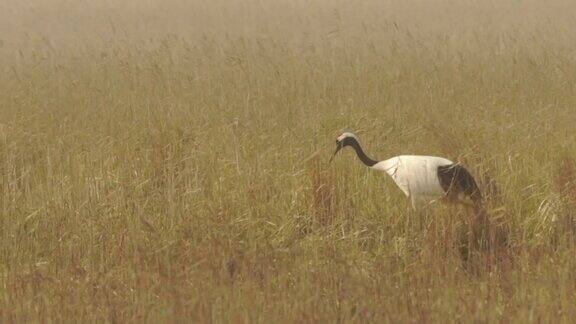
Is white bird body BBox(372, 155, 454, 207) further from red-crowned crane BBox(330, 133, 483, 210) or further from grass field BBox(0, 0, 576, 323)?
grass field BBox(0, 0, 576, 323)

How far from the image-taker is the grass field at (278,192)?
11.2 feet

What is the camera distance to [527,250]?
4168mm

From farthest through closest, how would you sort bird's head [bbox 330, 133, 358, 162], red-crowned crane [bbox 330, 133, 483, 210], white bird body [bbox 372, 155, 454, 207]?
bird's head [bbox 330, 133, 358, 162] < white bird body [bbox 372, 155, 454, 207] < red-crowned crane [bbox 330, 133, 483, 210]

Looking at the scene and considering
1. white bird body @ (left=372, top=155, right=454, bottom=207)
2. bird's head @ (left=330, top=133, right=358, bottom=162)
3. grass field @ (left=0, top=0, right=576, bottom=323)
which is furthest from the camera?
bird's head @ (left=330, top=133, right=358, bottom=162)

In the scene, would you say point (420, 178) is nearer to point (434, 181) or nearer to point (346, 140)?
point (434, 181)

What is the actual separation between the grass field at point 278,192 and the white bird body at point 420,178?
0.47 ft

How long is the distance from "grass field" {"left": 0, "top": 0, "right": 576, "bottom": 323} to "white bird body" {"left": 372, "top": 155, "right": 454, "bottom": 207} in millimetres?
142

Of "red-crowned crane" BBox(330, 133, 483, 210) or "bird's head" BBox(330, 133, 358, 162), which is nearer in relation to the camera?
"red-crowned crane" BBox(330, 133, 483, 210)

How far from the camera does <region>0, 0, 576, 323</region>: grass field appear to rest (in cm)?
342

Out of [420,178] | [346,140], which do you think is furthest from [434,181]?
[346,140]

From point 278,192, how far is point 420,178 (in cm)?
73

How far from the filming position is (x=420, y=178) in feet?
14.9

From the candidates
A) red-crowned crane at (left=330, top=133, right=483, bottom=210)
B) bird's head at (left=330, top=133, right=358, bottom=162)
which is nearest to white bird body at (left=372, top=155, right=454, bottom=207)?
red-crowned crane at (left=330, top=133, right=483, bottom=210)

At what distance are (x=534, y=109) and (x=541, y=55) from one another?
2656mm
